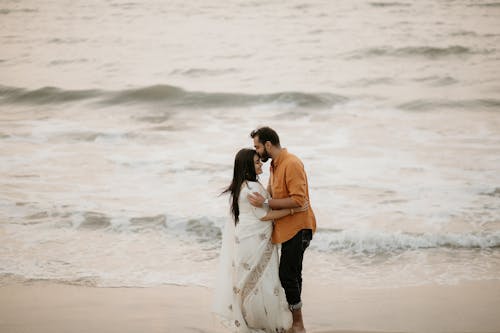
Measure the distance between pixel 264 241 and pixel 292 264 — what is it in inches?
10.8

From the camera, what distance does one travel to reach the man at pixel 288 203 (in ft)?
13.8

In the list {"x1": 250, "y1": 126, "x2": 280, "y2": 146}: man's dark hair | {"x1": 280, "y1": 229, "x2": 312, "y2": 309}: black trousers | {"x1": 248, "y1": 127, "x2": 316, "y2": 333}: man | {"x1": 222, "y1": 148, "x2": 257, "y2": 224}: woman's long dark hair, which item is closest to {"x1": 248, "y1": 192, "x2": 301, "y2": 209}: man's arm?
{"x1": 248, "y1": 127, "x2": 316, "y2": 333}: man

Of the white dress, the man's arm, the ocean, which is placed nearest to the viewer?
the man's arm

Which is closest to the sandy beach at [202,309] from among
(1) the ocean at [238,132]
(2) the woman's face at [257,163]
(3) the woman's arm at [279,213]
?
(1) the ocean at [238,132]

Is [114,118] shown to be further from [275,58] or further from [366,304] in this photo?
[366,304]

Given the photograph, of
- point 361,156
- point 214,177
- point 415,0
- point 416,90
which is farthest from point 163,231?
point 415,0

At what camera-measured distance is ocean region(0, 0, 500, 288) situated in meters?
6.82

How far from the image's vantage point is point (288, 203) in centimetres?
420

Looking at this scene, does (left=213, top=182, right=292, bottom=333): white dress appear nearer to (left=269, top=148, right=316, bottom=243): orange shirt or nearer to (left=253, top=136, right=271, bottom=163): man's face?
(left=269, top=148, right=316, bottom=243): orange shirt

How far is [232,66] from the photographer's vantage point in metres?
20.3

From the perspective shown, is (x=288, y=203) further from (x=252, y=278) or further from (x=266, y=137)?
(x=252, y=278)

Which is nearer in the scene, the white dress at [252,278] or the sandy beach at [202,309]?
the white dress at [252,278]

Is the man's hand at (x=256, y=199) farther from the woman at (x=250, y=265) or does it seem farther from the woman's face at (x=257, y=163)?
the woman's face at (x=257, y=163)

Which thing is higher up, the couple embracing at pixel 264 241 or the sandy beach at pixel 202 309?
the couple embracing at pixel 264 241
